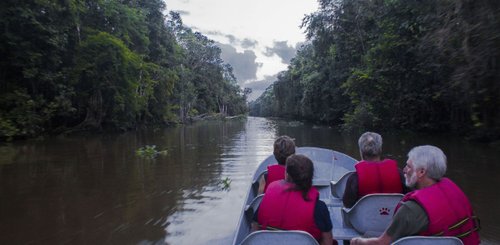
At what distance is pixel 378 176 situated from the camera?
3.80 metres

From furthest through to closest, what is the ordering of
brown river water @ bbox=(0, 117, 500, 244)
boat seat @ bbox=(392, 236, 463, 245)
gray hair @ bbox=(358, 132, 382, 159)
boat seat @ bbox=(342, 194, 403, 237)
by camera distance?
brown river water @ bbox=(0, 117, 500, 244) < gray hair @ bbox=(358, 132, 382, 159) < boat seat @ bbox=(342, 194, 403, 237) < boat seat @ bbox=(392, 236, 463, 245)

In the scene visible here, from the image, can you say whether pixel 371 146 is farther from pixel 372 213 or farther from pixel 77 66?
pixel 77 66

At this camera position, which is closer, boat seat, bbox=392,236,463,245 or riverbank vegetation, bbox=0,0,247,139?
boat seat, bbox=392,236,463,245

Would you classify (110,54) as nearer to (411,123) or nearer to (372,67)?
(372,67)

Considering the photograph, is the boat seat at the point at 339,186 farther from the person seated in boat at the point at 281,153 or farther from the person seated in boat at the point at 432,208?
the person seated in boat at the point at 432,208

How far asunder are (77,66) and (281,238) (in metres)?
24.3

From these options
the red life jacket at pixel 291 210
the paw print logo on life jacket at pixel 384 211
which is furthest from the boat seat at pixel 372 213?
the red life jacket at pixel 291 210

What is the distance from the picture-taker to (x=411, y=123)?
68.2 ft

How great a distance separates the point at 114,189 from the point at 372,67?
13.0m

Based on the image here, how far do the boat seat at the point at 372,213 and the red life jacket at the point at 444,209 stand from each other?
3.34ft

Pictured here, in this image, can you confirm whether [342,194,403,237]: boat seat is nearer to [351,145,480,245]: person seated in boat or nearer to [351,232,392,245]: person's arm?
[351,232,392,245]: person's arm

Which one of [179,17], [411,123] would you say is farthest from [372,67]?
[179,17]

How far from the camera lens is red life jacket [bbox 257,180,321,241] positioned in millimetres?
2869

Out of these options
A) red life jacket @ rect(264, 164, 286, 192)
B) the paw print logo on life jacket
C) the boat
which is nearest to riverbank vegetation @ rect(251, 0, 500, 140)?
the boat
